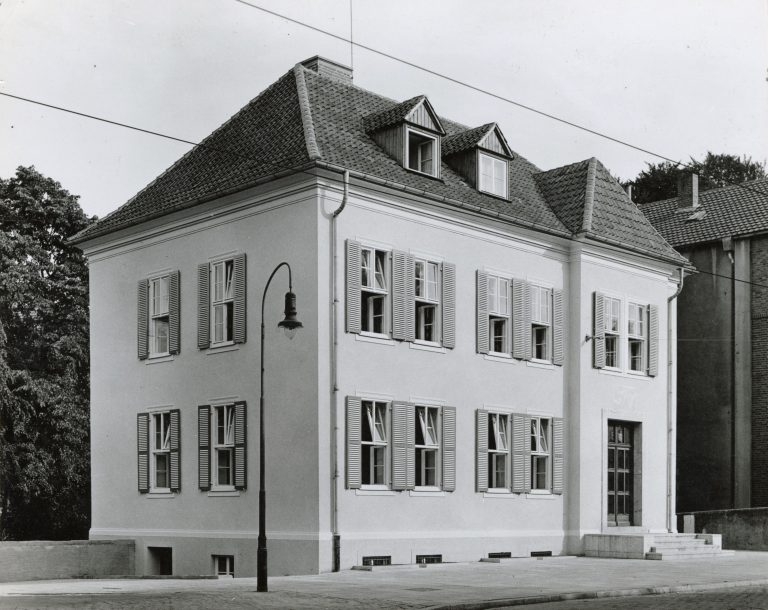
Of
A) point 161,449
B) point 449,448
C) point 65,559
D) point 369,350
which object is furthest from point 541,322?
point 65,559

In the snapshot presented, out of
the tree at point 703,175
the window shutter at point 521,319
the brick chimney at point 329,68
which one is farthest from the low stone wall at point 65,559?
the tree at point 703,175

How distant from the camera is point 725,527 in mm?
31672

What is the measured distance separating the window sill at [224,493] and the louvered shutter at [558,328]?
29.7 ft

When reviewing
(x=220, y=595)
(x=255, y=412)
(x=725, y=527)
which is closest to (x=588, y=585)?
(x=220, y=595)

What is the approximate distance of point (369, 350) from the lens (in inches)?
893

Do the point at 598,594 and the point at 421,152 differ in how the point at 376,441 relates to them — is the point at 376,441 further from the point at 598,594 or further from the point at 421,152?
the point at 421,152

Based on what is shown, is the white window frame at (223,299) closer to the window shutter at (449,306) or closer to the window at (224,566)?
the window at (224,566)

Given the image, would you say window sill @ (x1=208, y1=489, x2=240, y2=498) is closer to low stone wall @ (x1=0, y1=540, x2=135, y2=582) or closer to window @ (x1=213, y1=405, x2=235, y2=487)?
window @ (x1=213, y1=405, x2=235, y2=487)

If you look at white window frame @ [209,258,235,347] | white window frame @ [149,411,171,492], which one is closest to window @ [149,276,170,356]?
white window frame @ [149,411,171,492]

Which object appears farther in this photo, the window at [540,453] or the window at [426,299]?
the window at [540,453]

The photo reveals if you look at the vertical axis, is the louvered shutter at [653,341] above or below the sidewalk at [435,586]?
above

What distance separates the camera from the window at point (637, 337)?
29.5 metres

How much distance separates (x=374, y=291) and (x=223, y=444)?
15.6ft

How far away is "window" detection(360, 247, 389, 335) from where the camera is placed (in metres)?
22.9
